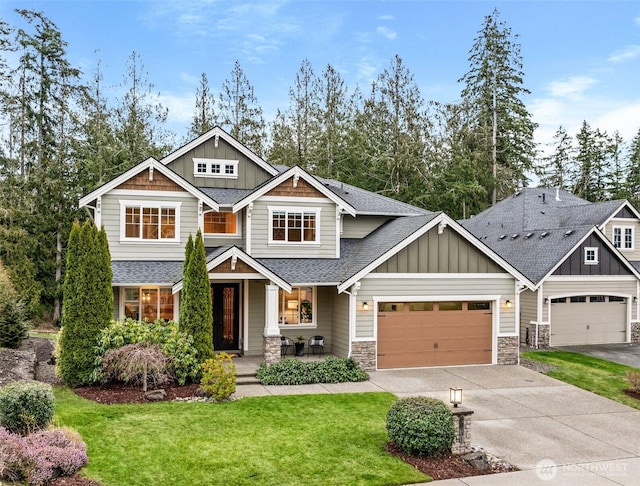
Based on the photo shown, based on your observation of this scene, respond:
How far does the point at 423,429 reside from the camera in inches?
362

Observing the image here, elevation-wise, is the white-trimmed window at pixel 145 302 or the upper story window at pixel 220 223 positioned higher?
the upper story window at pixel 220 223

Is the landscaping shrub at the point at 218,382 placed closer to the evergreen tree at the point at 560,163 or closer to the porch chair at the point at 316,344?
the porch chair at the point at 316,344

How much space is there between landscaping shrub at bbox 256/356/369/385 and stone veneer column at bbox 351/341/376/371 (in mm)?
683

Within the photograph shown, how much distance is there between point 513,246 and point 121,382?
712 inches

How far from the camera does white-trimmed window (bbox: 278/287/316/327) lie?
725 inches

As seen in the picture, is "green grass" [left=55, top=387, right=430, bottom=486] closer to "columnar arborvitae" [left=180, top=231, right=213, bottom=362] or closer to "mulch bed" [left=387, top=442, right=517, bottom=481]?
"mulch bed" [left=387, top=442, right=517, bottom=481]

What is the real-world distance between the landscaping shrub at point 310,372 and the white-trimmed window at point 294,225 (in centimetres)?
471

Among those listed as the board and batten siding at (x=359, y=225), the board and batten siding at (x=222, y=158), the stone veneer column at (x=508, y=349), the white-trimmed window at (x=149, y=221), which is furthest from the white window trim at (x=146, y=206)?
the stone veneer column at (x=508, y=349)

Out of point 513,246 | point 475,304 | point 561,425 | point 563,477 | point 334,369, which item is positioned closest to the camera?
point 563,477

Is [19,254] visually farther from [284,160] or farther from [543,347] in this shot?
[543,347]

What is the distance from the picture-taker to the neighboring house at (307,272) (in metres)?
16.7

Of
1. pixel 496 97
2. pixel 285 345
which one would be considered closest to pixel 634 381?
pixel 285 345

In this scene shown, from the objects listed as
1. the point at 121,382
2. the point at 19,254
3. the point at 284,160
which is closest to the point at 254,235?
the point at 121,382

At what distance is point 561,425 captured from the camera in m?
11.7
